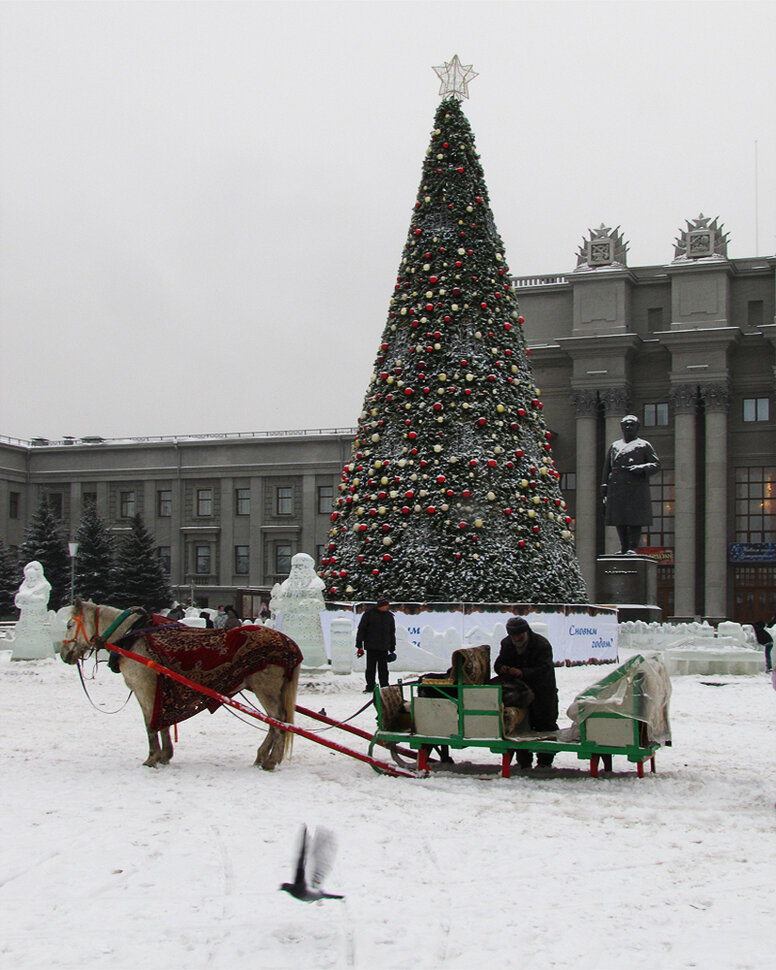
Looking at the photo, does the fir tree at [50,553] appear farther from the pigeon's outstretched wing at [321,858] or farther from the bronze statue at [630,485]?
the pigeon's outstretched wing at [321,858]

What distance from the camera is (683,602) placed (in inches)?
2090

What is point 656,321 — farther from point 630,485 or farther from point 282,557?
point 282,557

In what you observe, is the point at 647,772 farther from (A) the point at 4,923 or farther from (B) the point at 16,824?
(A) the point at 4,923

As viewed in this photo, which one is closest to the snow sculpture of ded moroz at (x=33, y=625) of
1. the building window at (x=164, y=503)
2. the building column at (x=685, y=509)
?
the building column at (x=685, y=509)

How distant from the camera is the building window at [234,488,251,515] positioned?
226 ft

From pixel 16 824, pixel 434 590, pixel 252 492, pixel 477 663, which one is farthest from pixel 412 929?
pixel 252 492

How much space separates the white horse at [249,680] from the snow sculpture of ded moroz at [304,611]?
10736 millimetres

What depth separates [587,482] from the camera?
55219 millimetres

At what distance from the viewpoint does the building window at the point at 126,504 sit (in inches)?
2798

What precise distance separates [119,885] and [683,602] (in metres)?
49.1

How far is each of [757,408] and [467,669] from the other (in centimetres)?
4854

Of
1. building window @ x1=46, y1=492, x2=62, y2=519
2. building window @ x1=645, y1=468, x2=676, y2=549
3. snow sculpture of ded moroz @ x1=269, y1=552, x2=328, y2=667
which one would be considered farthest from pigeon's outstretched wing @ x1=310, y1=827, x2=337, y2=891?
building window @ x1=46, y1=492, x2=62, y2=519

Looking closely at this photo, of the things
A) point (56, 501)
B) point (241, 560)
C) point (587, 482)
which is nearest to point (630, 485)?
point (587, 482)

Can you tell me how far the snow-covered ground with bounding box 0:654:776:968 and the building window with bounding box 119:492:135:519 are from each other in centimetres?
6028
